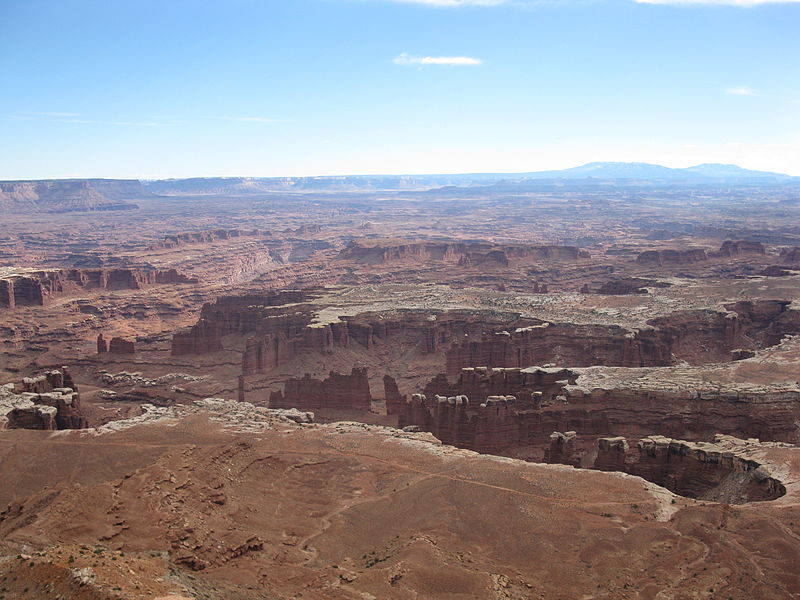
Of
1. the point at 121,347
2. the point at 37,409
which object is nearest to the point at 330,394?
the point at 37,409

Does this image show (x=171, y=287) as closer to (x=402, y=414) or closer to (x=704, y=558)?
(x=402, y=414)

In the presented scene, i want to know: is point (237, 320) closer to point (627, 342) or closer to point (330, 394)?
point (330, 394)

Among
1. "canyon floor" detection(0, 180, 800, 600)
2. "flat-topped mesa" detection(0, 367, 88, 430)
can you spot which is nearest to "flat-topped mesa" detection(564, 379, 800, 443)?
"canyon floor" detection(0, 180, 800, 600)

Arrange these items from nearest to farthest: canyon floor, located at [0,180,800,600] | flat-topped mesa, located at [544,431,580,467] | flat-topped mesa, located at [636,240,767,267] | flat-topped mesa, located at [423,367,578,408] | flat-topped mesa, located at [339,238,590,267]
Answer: canyon floor, located at [0,180,800,600], flat-topped mesa, located at [544,431,580,467], flat-topped mesa, located at [423,367,578,408], flat-topped mesa, located at [636,240,767,267], flat-topped mesa, located at [339,238,590,267]

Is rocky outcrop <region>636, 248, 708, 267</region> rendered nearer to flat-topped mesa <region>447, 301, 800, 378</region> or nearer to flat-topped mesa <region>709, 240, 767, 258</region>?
flat-topped mesa <region>709, 240, 767, 258</region>

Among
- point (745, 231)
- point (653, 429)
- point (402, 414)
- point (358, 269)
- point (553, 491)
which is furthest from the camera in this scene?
point (745, 231)

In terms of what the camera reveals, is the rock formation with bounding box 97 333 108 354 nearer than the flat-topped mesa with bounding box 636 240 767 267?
Yes

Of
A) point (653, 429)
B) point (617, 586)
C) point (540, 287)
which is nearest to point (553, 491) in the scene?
point (617, 586)
